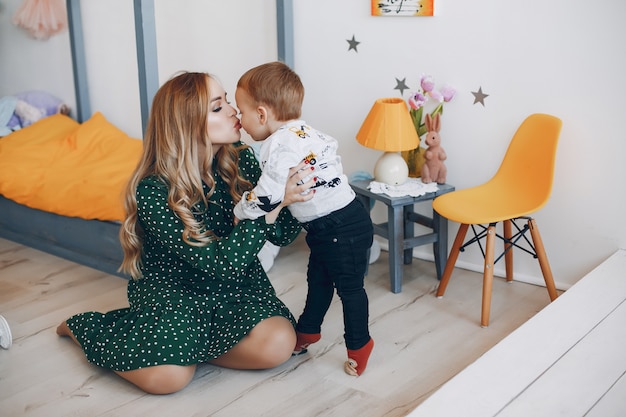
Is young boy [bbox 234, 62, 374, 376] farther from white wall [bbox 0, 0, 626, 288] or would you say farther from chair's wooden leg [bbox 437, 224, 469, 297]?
white wall [bbox 0, 0, 626, 288]

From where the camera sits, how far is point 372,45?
2965mm

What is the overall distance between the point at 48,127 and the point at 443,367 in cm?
250

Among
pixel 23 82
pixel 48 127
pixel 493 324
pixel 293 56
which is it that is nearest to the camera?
pixel 493 324

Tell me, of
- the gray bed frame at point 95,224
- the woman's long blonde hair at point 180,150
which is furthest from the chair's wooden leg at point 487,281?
the gray bed frame at point 95,224

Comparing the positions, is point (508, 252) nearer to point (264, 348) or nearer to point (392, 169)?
point (392, 169)

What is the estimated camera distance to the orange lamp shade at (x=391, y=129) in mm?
2709

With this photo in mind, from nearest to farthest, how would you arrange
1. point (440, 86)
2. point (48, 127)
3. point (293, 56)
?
1. point (440, 86)
2. point (293, 56)
3. point (48, 127)

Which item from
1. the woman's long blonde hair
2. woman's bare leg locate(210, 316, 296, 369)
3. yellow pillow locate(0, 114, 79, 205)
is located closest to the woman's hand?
the woman's long blonde hair

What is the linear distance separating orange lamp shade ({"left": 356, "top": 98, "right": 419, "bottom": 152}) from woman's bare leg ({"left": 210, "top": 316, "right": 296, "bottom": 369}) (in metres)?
0.87

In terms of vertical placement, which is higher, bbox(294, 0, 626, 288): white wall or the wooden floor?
bbox(294, 0, 626, 288): white wall

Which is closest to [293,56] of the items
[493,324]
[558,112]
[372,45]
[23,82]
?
[372,45]

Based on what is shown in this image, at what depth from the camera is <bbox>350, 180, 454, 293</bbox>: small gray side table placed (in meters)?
2.68

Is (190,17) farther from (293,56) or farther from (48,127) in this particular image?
(48,127)

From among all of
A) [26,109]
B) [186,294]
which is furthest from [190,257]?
[26,109]
